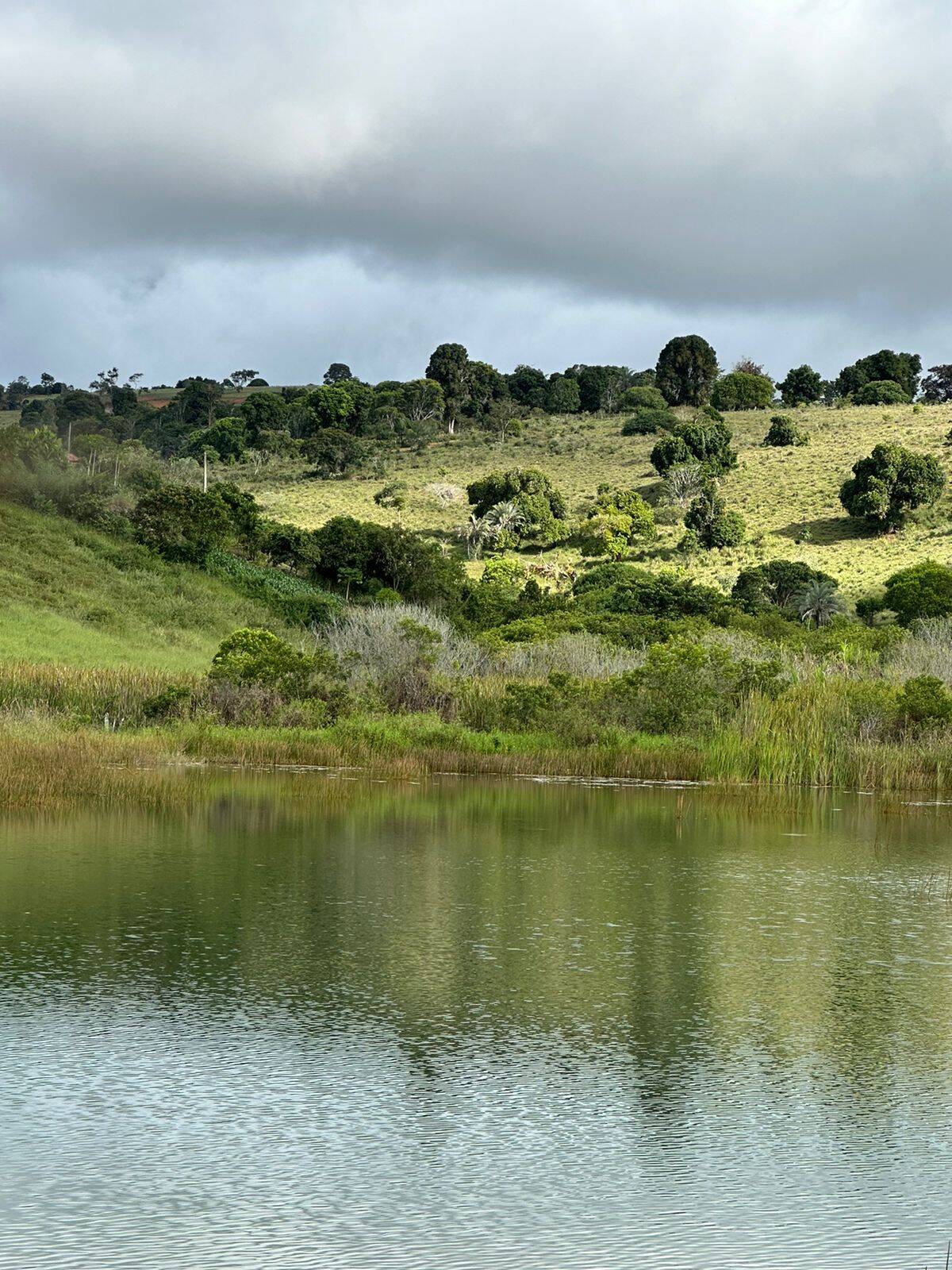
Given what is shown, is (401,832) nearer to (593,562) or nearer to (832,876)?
(832,876)

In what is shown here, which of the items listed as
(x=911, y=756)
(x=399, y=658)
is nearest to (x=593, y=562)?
(x=399, y=658)

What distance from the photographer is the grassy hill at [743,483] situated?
8094 cm

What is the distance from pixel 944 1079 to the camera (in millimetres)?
9391

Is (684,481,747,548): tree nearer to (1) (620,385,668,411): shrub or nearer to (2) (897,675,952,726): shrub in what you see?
(1) (620,385,668,411): shrub

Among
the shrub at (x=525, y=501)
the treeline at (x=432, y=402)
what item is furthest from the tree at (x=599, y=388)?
the shrub at (x=525, y=501)

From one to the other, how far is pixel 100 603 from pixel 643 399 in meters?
75.8

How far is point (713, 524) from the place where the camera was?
8356 cm

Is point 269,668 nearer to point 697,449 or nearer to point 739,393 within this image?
point 697,449

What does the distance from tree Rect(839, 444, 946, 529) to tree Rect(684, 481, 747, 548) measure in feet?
22.1

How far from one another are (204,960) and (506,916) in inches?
137

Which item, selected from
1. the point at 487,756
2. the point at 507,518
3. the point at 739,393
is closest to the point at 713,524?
the point at 507,518

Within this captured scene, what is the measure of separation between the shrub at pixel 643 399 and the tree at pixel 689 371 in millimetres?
1030

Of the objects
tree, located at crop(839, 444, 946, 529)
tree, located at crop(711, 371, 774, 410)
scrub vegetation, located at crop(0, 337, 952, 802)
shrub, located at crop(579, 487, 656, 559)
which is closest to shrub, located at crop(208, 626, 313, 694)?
scrub vegetation, located at crop(0, 337, 952, 802)

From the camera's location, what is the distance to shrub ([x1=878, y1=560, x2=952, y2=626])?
→ 204 feet
